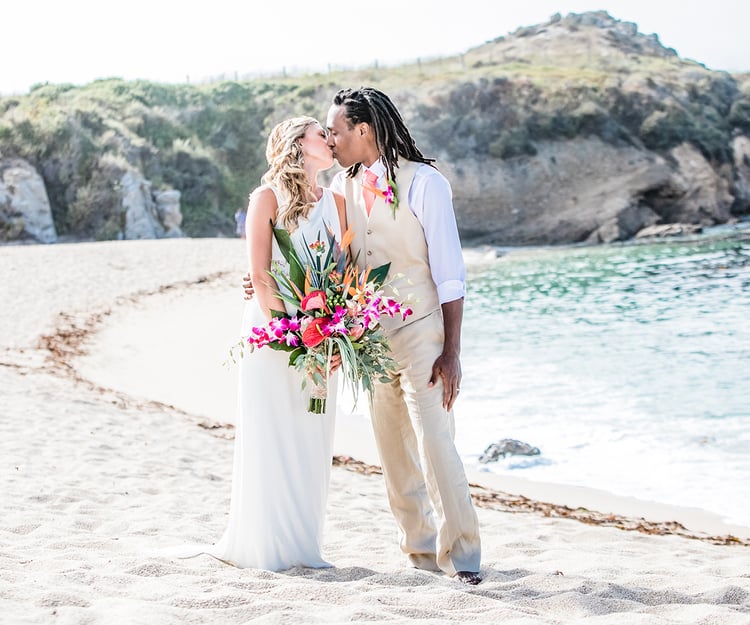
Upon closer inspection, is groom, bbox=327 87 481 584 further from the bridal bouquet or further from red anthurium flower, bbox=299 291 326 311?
red anthurium flower, bbox=299 291 326 311

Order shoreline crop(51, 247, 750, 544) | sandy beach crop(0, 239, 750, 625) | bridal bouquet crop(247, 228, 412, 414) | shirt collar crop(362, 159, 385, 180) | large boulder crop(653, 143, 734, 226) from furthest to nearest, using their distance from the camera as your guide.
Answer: large boulder crop(653, 143, 734, 226) < shoreline crop(51, 247, 750, 544) < shirt collar crop(362, 159, 385, 180) < bridal bouquet crop(247, 228, 412, 414) < sandy beach crop(0, 239, 750, 625)

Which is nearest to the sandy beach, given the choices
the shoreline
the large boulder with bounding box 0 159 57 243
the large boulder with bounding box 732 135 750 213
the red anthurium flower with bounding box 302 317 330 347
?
the shoreline

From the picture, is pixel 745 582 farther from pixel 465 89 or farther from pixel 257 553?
pixel 465 89

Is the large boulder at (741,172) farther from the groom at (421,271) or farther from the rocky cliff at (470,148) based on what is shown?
the groom at (421,271)

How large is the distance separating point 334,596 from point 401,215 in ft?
5.63

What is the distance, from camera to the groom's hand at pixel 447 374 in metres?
4.15

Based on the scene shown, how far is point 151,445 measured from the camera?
7.97m

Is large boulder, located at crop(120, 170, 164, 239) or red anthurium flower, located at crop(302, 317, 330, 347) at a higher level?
large boulder, located at crop(120, 170, 164, 239)

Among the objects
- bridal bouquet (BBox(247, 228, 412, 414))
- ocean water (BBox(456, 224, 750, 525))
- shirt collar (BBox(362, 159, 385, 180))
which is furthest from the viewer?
ocean water (BBox(456, 224, 750, 525))

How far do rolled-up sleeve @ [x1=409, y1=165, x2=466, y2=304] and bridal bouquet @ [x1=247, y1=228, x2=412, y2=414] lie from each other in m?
0.22

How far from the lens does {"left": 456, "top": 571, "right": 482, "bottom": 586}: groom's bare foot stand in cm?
412

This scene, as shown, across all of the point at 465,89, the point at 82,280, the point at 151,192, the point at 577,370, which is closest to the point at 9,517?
the point at 577,370

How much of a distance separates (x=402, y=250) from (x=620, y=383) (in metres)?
8.75

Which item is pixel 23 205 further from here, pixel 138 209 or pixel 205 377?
pixel 205 377
